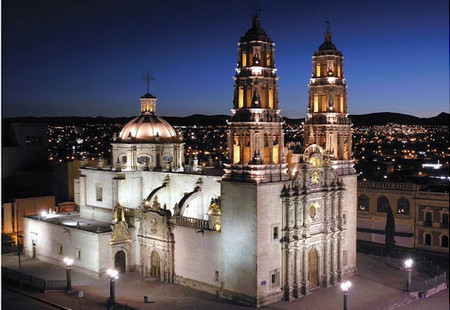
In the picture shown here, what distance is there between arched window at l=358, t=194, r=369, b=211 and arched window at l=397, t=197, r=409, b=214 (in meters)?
3.45

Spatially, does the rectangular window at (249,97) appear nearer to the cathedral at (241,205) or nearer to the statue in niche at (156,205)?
the cathedral at (241,205)

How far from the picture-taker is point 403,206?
52.4m

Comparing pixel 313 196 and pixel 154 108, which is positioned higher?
pixel 154 108

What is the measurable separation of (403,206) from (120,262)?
2660 cm

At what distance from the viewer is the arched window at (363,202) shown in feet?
182

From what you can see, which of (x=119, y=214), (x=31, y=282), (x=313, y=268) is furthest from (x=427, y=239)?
(x=31, y=282)

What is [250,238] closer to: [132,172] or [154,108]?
[132,172]

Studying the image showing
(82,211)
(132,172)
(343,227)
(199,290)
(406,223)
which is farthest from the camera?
(406,223)

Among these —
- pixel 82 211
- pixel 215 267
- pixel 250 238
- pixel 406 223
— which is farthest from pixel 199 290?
pixel 406 223

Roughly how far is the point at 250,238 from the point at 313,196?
19.8 feet

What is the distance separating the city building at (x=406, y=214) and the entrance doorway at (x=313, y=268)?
14144 mm

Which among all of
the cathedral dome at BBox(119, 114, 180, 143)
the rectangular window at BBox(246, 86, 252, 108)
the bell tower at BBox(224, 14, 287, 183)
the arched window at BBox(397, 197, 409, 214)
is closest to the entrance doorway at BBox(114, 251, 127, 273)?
the cathedral dome at BBox(119, 114, 180, 143)

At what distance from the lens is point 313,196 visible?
3744 cm

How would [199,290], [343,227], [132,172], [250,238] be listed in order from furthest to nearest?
[132,172] → [343,227] → [199,290] → [250,238]
